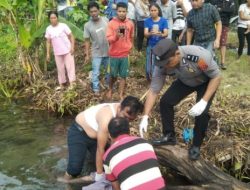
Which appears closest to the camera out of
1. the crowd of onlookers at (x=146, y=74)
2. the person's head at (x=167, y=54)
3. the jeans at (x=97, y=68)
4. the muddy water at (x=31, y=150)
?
the crowd of onlookers at (x=146, y=74)

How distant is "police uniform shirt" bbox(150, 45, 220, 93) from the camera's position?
5.04 meters

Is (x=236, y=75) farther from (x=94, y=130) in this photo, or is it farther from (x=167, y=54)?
(x=167, y=54)

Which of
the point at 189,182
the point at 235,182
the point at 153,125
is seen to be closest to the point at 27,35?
the point at 153,125

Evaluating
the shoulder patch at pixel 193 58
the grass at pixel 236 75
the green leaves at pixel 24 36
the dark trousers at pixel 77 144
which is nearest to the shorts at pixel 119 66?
the grass at pixel 236 75

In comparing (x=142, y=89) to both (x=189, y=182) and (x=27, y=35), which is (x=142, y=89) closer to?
(x=27, y=35)

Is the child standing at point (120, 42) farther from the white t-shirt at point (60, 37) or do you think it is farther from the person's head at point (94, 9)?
the white t-shirt at point (60, 37)

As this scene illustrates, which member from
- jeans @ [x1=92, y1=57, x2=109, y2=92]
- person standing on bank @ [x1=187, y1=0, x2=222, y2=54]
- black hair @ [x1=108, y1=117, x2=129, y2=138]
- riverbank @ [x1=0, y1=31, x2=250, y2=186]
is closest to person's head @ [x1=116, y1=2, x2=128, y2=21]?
jeans @ [x1=92, y1=57, x2=109, y2=92]

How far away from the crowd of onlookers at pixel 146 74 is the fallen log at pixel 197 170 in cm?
11

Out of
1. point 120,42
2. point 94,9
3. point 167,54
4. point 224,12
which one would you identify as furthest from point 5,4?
point 167,54

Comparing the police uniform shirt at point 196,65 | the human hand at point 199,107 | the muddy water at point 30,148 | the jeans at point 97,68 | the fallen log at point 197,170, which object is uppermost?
the police uniform shirt at point 196,65

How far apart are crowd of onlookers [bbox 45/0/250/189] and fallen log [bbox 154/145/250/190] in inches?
4.3

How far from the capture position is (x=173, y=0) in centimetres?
1073

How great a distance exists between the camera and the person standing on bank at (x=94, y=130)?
5.17 metres

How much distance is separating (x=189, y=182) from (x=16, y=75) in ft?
20.4
